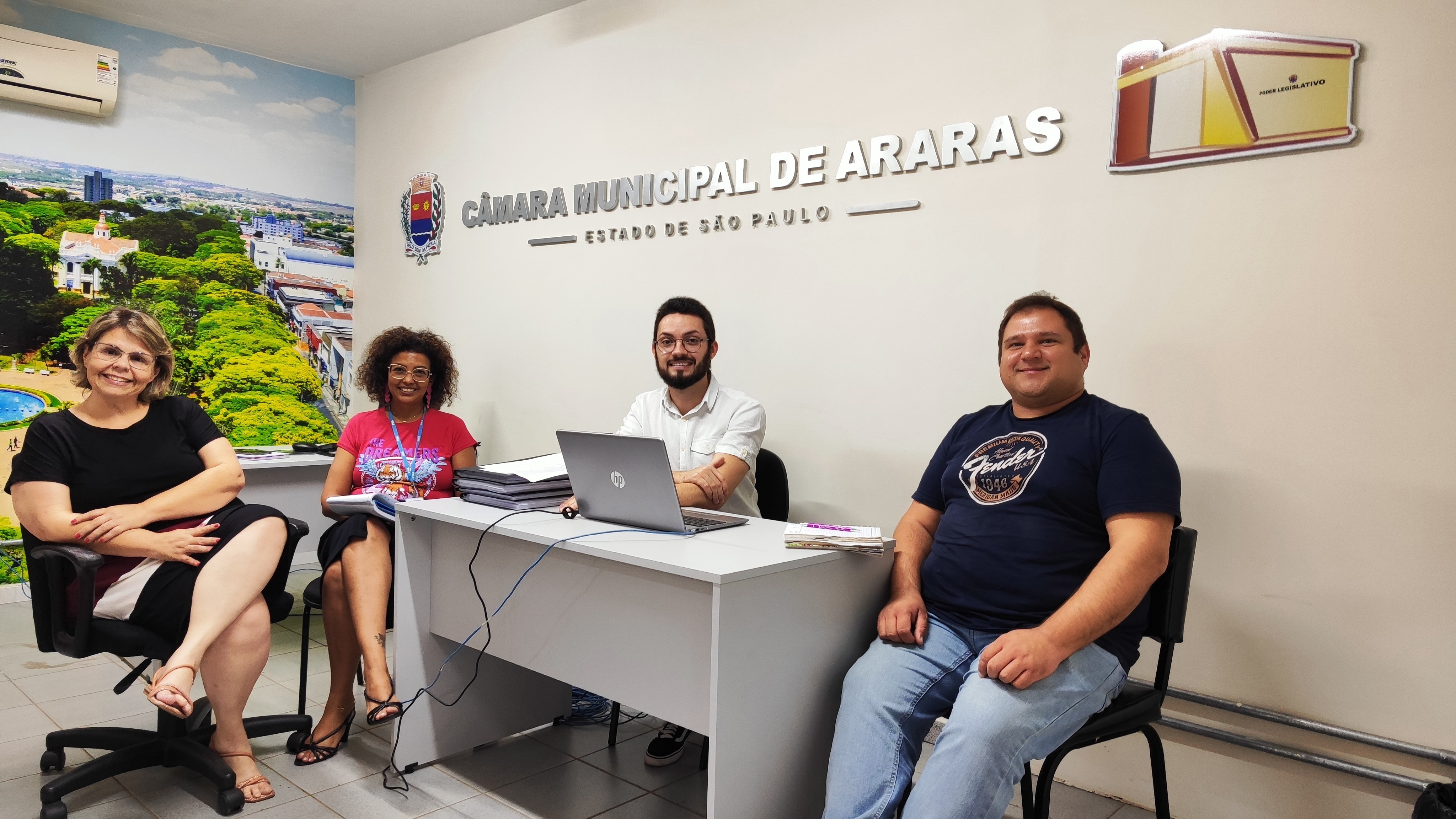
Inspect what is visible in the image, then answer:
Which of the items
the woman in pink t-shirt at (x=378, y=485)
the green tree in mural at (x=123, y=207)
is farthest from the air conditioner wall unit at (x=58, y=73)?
the woman in pink t-shirt at (x=378, y=485)

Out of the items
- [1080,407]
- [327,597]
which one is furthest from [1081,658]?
[327,597]

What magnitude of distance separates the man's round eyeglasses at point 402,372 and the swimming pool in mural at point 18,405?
211 centimetres

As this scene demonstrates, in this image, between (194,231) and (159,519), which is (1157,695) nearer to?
(159,519)

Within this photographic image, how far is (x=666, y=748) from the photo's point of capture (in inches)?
102

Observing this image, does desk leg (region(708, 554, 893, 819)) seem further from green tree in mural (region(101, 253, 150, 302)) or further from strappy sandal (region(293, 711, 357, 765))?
green tree in mural (region(101, 253, 150, 302))

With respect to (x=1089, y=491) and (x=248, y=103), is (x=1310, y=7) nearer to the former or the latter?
(x=1089, y=491)

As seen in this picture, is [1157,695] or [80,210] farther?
[80,210]

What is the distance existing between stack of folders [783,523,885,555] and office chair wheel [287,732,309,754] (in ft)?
5.26

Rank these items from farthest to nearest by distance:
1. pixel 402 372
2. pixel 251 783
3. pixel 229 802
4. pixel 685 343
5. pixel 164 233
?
pixel 164 233, pixel 402 372, pixel 685 343, pixel 251 783, pixel 229 802

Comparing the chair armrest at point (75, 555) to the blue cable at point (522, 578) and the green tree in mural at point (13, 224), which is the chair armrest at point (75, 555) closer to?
the blue cable at point (522, 578)

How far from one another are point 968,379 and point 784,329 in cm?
70

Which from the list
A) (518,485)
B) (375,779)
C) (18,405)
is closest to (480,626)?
(518,485)

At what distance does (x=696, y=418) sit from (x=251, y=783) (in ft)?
4.97

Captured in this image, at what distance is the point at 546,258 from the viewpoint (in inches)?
150
